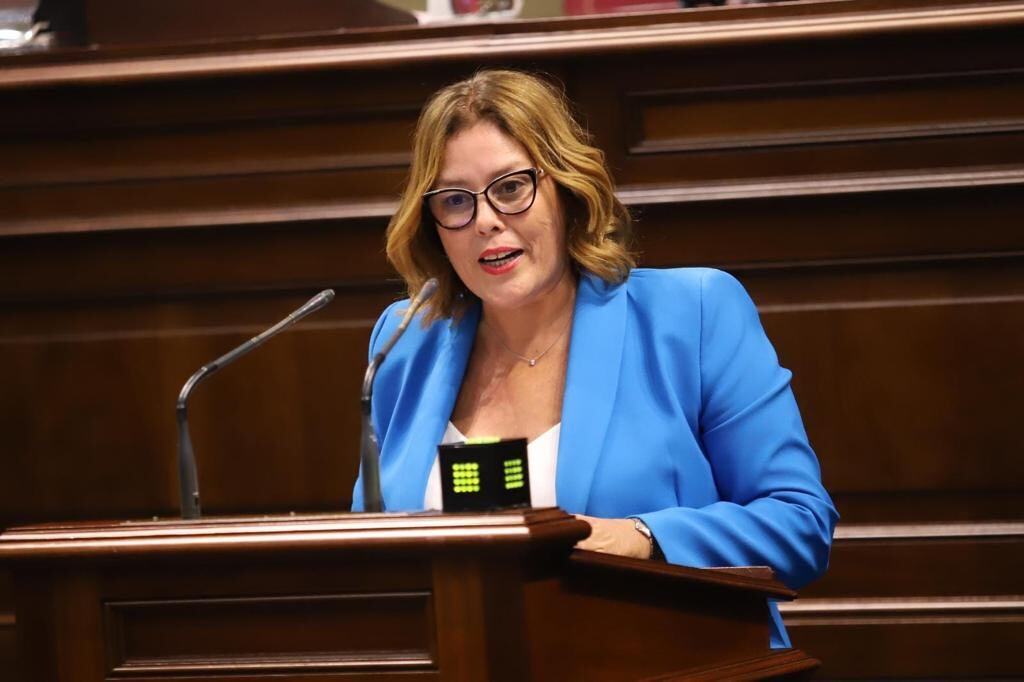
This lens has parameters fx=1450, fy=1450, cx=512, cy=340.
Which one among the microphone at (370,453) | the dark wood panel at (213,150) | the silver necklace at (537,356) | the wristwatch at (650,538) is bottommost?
the wristwatch at (650,538)

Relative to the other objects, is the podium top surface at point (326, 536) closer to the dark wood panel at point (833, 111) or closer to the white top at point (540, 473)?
the white top at point (540, 473)

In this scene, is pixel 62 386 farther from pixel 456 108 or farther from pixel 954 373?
pixel 954 373

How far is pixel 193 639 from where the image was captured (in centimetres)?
133

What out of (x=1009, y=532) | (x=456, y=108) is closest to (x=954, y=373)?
(x=1009, y=532)

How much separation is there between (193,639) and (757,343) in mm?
875

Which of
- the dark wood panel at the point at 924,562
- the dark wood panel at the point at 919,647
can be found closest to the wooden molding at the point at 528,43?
the dark wood panel at the point at 924,562

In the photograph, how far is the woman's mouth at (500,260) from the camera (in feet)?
6.37

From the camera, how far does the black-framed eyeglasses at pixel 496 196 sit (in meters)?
1.91

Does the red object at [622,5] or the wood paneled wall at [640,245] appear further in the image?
the red object at [622,5]

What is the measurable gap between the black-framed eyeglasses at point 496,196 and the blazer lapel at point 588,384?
0.54 ft

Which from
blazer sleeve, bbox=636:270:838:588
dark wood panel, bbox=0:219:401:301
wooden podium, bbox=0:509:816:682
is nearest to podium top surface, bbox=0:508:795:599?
wooden podium, bbox=0:509:816:682

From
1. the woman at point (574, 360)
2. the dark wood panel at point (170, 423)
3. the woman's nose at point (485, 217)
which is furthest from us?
the dark wood panel at point (170, 423)

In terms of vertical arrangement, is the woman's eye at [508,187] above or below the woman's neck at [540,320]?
above

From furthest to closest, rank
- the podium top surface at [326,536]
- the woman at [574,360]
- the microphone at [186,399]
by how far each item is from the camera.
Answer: the woman at [574,360] → the microphone at [186,399] → the podium top surface at [326,536]
